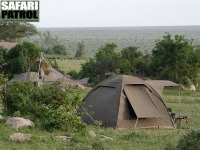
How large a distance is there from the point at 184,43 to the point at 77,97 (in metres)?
19.2

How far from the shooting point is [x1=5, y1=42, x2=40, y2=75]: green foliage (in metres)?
28.1

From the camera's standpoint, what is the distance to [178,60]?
2938 cm

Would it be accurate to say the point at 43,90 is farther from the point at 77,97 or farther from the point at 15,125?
the point at 15,125

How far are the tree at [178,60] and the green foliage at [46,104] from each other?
59.7 feet

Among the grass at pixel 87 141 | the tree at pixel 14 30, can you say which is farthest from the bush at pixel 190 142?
the tree at pixel 14 30

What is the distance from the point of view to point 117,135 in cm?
1100

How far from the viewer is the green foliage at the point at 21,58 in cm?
2809

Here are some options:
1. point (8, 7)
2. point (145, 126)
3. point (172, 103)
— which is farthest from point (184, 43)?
point (145, 126)

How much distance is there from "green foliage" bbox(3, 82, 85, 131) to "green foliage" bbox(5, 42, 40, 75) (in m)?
15.5

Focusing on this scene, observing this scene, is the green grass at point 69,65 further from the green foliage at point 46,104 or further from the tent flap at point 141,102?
the green foliage at point 46,104

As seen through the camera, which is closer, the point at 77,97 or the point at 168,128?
the point at 77,97

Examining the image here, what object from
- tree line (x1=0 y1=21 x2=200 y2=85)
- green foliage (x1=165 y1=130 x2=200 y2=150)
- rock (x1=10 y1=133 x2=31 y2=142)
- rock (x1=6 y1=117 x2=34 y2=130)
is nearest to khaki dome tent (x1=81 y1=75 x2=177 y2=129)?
rock (x1=6 y1=117 x2=34 y2=130)

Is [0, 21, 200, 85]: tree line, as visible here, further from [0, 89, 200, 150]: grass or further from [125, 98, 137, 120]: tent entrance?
[0, 89, 200, 150]: grass

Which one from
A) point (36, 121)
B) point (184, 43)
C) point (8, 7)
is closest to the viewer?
point (36, 121)
